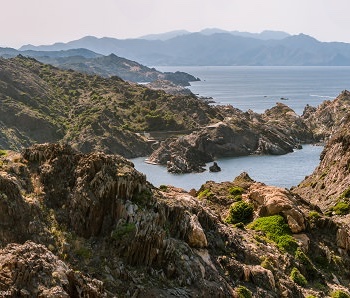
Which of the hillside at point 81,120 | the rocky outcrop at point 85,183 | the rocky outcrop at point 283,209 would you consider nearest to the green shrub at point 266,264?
the rocky outcrop at point 283,209

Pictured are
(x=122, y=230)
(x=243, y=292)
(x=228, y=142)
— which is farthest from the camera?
(x=228, y=142)

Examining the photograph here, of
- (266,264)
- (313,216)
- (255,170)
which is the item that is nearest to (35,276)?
(266,264)

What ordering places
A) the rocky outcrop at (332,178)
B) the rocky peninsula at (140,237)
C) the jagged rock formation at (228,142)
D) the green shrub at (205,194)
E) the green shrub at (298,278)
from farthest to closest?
the jagged rock formation at (228,142), the rocky outcrop at (332,178), the green shrub at (205,194), the green shrub at (298,278), the rocky peninsula at (140,237)

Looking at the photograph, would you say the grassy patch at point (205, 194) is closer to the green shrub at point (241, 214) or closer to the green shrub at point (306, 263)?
the green shrub at point (241, 214)

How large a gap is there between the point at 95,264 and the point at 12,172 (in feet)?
20.8

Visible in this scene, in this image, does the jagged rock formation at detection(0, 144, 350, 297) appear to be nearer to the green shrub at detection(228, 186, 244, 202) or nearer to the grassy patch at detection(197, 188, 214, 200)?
the green shrub at detection(228, 186, 244, 202)

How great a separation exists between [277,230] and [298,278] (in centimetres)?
558

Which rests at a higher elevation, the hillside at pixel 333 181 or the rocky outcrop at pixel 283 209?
the rocky outcrop at pixel 283 209

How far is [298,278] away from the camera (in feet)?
105

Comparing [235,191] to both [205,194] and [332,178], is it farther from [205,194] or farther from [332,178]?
[332,178]

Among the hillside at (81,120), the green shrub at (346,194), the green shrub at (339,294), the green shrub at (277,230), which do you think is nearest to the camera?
the green shrub at (339,294)

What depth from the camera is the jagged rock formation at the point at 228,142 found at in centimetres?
15095

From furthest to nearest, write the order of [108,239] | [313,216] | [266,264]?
1. [313,216]
2. [266,264]
3. [108,239]

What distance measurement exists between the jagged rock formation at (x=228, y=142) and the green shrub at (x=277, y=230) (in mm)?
101760
